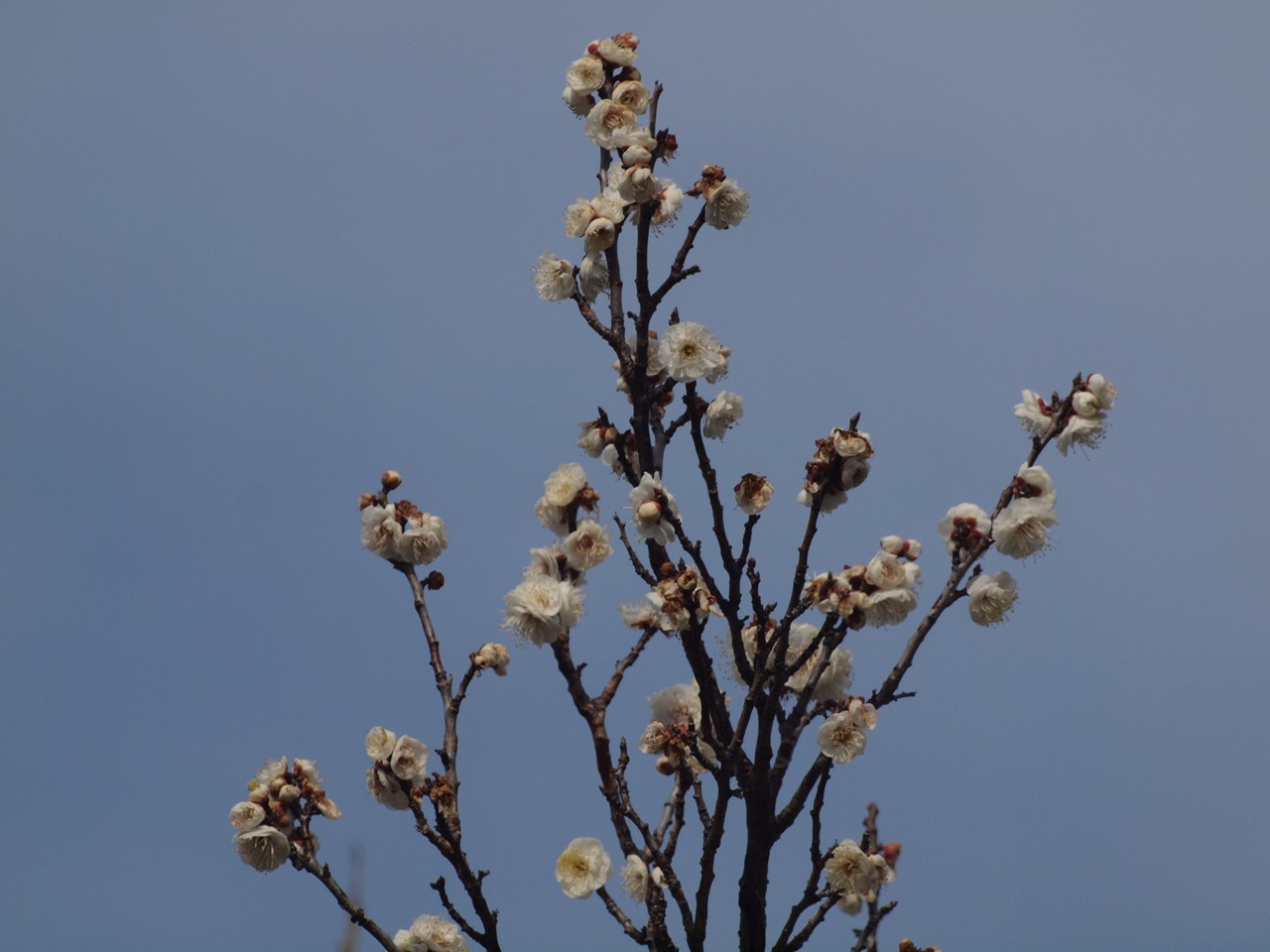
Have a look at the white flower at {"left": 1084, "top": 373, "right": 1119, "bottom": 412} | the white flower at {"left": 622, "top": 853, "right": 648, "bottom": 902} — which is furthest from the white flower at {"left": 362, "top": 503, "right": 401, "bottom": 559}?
the white flower at {"left": 1084, "top": 373, "right": 1119, "bottom": 412}

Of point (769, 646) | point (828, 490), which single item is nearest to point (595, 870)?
point (769, 646)

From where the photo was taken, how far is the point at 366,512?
3912 mm

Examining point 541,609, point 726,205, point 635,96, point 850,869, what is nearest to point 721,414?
point 726,205

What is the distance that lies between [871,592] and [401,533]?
1.53m

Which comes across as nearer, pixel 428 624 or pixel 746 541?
pixel 746 541

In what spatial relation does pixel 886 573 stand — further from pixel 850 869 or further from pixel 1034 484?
pixel 850 869

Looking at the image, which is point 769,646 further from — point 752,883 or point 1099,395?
point 1099,395

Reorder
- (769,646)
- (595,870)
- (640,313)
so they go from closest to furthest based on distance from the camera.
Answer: (769,646) → (595,870) → (640,313)

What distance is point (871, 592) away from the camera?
3.27 meters

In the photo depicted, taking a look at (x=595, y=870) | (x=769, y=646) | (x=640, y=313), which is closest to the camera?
(x=769, y=646)

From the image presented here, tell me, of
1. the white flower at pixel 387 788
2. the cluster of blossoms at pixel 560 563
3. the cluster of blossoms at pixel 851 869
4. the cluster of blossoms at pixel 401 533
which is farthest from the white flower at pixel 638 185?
the cluster of blossoms at pixel 851 869

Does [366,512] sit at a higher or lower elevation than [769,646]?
higher

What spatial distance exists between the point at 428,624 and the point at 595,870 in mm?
957

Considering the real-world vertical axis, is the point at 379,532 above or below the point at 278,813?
above
